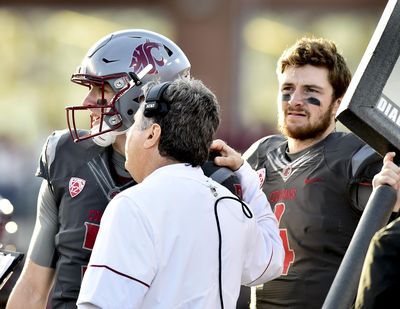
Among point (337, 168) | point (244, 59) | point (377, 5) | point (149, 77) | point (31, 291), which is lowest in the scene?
point (244, 59)

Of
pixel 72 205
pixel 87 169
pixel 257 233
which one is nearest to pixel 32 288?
pixel 72 205

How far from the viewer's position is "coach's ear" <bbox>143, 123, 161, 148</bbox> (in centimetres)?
302

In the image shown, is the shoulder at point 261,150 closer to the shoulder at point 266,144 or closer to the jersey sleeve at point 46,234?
the shoulder at point 266,144

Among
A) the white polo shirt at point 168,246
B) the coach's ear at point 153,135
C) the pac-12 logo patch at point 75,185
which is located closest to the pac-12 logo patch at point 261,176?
the pac-12 logo patch at point 75,185

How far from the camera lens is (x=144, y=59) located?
145 inches

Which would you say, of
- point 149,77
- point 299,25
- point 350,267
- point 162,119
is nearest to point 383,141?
point 350,267

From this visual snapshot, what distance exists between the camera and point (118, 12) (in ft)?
45.1

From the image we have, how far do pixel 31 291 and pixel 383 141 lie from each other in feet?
4.58

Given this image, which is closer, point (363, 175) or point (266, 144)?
point (363, 175)

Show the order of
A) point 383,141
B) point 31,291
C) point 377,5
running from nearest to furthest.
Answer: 1. point 383,141
2. point 31,291
3. point 377,5

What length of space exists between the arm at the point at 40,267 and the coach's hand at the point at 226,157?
0.62 m

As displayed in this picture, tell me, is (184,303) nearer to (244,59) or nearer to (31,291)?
(31,291)

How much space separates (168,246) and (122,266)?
14cm

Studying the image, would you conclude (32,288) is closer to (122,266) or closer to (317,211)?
(122,266)
